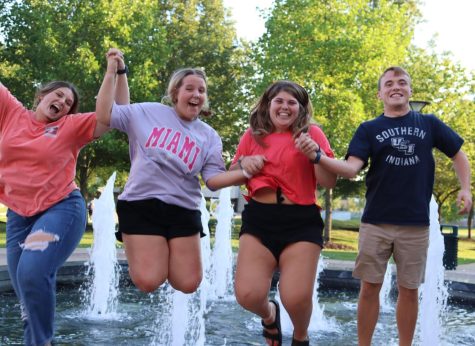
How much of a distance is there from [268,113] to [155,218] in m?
1.03

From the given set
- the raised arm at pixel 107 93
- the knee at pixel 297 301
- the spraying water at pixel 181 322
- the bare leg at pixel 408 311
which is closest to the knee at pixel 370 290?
the bare leg at pixel 408 311

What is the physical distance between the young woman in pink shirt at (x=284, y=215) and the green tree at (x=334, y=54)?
16748 millimetres

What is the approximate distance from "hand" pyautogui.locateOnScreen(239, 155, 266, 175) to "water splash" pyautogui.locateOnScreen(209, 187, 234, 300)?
5.33 metres

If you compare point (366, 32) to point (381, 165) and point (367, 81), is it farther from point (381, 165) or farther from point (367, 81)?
point (381, 165)

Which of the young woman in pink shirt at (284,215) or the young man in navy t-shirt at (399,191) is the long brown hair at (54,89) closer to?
the young woman in pink shirt at (284,215)

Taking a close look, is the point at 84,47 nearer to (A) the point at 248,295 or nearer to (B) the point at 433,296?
(B) the point at 433,296

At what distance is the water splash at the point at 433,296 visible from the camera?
607 cm

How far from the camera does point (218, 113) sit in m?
27.4

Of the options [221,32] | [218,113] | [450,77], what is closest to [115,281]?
[218,113]

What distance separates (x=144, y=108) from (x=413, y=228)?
2.01m

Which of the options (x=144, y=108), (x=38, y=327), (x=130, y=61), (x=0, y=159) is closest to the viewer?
(x=38, y=327)

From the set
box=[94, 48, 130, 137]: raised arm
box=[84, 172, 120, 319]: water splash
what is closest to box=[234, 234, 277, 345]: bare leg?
box=[94, 48, 130, 137]: raised arm

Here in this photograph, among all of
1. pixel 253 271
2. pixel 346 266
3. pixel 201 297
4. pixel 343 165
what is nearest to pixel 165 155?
pixel 253 271

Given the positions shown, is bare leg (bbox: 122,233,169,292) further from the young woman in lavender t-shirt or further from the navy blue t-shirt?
the navy blue t-shirt
